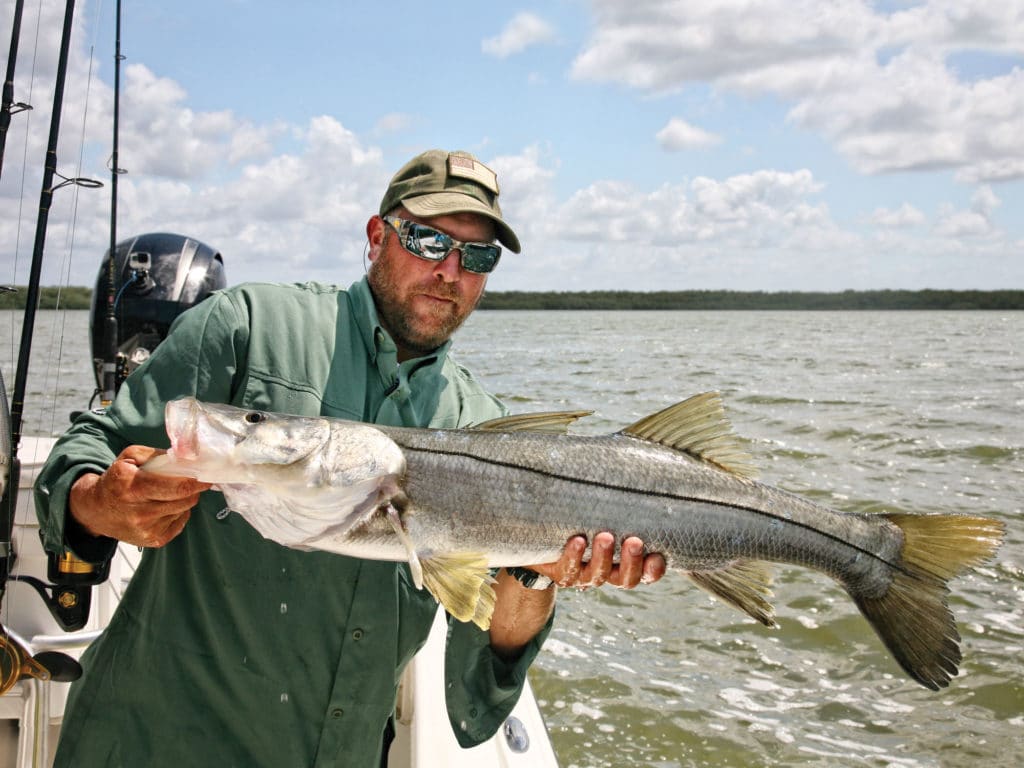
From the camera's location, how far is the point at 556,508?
9.41 feet

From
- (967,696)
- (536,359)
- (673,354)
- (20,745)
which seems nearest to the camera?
(20,745)

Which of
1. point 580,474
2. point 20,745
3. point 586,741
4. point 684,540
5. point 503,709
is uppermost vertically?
point 580,474

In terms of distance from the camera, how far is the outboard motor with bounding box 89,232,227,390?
562 cm

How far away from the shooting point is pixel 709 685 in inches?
278

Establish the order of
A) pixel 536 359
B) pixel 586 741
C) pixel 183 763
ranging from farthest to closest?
pixel 536 359 → pixel 586 741 → pixel 183 763

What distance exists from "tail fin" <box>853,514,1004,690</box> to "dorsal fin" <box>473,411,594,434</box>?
49.9 inches

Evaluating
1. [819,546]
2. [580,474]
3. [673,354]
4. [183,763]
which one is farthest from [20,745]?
[673,354]

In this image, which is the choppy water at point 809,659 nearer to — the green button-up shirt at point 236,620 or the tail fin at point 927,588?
the green button-up shirt at point 236,620

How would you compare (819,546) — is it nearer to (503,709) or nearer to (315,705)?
(503,709)

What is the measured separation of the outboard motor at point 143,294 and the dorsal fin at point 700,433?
3.76 meters

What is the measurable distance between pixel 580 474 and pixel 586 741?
157 inches

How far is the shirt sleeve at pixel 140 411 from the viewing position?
2.47m

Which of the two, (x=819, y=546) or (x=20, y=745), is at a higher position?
(x=819, y=546)

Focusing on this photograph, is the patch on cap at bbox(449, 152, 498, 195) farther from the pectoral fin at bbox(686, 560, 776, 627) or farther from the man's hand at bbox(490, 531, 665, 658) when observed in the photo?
the pectoral fin at bbox(686, 560, 776, 627)
